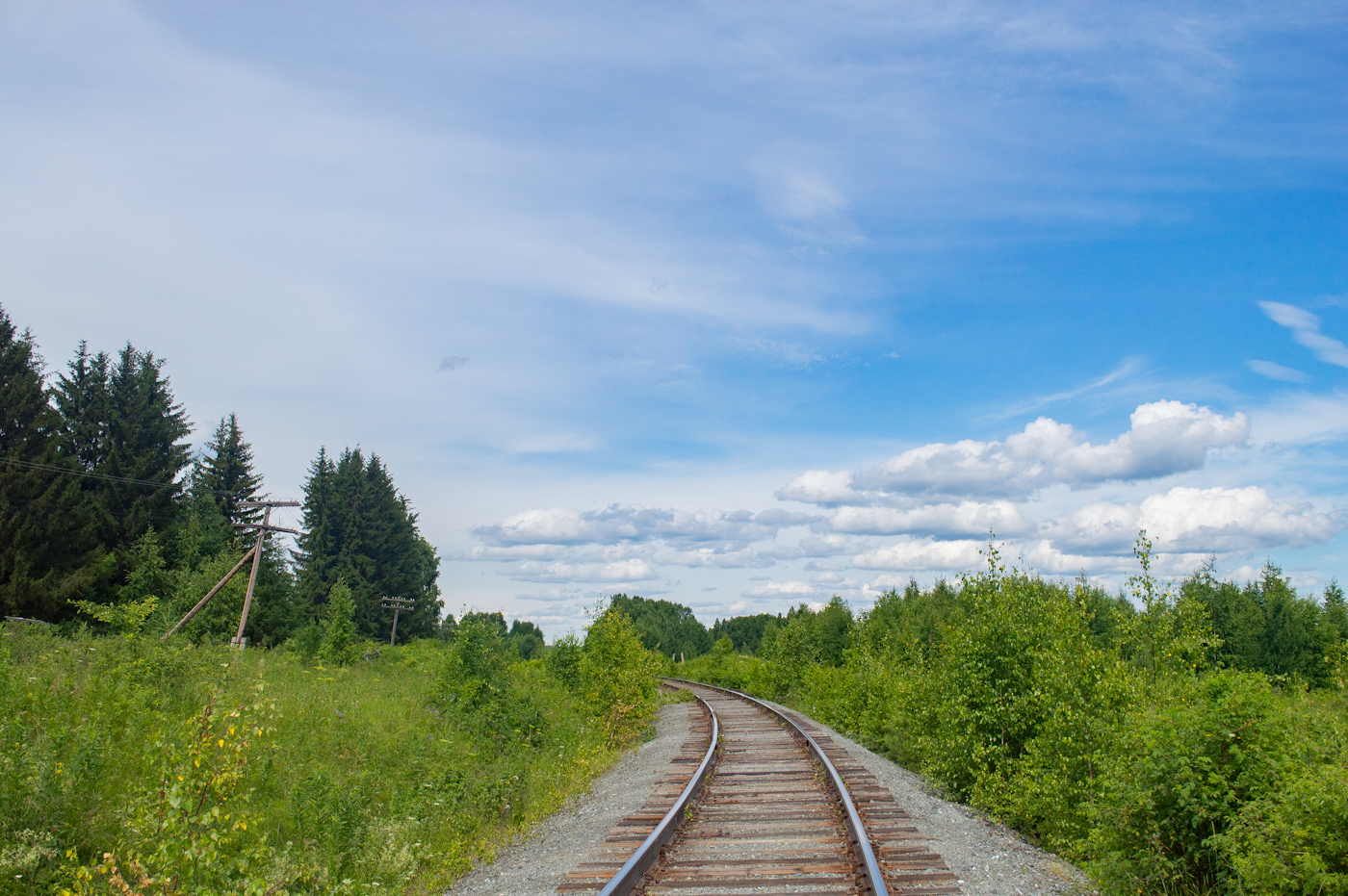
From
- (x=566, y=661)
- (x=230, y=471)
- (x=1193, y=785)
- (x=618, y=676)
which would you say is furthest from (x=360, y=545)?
(x=1193, y=785)

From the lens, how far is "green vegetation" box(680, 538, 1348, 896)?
17.3ft

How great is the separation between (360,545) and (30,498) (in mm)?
31135

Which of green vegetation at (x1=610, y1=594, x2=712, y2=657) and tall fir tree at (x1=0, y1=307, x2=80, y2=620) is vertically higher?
tall fir tree at (x1=0, y1=307, x2=80, y2=620)

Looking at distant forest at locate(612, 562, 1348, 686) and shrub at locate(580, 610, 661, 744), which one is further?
distant forest at locate(612, 562, 1348, 686)

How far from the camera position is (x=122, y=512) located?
3794cm

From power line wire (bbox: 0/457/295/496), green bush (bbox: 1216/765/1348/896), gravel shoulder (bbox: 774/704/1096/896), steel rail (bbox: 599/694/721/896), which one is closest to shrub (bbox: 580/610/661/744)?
steel rail (bbox: 599/694/721/896)

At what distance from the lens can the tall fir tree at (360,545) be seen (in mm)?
59531

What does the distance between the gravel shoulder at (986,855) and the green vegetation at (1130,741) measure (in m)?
0.33

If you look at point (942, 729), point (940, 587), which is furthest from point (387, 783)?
point (940, 587)

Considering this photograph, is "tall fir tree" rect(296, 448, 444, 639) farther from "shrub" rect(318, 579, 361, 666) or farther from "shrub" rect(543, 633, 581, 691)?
"shrub" rect(543, 633, 581, 691)

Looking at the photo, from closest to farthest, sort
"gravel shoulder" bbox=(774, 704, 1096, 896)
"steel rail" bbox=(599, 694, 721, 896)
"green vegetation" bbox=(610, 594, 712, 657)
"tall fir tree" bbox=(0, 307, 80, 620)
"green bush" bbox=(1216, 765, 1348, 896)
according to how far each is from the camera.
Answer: "green bush" bbox=(1216, 765, 1348, 896), "steel rail" bbox=(599, 694, 721, 896), "gravel shoulder" bbox=(774, 704, 1096, 896), "tall fir tree" bbox=(0, 307, 80, 620), "green vegetation" bbox=(610, 594, 712, 657)

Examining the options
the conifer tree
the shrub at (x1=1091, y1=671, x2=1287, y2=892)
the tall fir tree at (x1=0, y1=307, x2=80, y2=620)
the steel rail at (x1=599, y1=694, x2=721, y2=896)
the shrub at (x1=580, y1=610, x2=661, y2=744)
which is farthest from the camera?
the conifer tree

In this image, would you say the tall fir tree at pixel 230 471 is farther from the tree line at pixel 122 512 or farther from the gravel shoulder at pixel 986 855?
the gravel shoulder at pixel 986 855

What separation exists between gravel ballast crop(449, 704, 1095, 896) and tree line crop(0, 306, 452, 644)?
11228 mm
